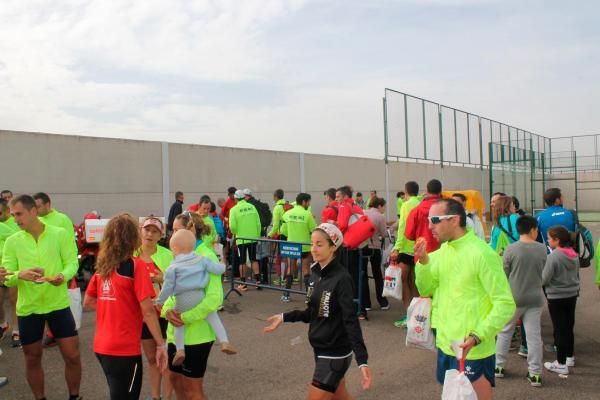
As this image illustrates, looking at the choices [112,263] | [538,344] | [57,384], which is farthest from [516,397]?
[57,384]

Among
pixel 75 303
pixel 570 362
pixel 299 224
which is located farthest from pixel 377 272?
pixel 75 303

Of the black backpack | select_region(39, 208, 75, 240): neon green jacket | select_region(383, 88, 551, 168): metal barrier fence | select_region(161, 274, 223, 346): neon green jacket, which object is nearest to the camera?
select_region(161, 274, 223, 346): neon green jacket

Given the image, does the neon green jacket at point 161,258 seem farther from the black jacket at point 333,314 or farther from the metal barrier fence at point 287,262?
the metal barrier fence at point 287,262

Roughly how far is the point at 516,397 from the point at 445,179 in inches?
890

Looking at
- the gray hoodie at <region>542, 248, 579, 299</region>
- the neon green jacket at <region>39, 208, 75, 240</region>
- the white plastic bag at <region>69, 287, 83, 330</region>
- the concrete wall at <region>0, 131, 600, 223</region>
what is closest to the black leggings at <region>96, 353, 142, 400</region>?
the white plastic bag at <region>69, 287, 83, 330</region>

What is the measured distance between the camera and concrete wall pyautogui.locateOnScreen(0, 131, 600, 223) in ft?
38.1

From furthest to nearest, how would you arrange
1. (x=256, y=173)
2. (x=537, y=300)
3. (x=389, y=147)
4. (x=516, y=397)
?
1. (x=389, y=147)
2. (x=256, y=173)
3. (x=537, y=300)
4. (x=516, y=397)

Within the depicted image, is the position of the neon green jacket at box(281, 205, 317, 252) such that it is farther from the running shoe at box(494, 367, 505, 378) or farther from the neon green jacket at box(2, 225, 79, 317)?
the neon green jacket at box(2, 225, 79, 317)

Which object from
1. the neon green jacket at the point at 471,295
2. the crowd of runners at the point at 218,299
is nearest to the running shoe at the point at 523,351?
the crowd of runners at the point at 218,299

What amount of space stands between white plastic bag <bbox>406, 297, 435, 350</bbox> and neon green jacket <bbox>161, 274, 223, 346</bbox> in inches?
55.4

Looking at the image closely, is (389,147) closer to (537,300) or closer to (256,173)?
(256,173)

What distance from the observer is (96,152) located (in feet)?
42.6

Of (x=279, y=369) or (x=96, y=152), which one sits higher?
(x=96, y=152)

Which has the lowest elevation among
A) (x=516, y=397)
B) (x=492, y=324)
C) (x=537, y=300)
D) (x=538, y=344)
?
(x=516, y=397)
